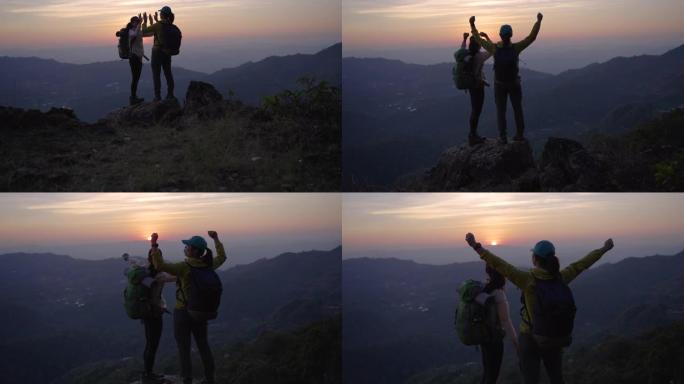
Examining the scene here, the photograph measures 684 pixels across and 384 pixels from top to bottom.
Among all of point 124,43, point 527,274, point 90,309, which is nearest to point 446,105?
point 124,43

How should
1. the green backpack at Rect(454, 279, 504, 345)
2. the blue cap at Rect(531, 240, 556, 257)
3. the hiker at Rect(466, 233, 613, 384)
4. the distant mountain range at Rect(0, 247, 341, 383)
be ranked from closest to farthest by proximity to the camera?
the hiker at Rect(466, 233, 613, 384) < the blue cap at Rect(531, 240, 556, 257) < the green backpack at Rect(454, 279, 504, 345) < the distant mountain range at Rect(0, 247, 341, 383)

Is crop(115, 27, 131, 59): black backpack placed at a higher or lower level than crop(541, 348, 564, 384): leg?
higher

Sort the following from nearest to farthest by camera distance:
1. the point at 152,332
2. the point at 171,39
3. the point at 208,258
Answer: the point at 208,258 → the point at 152,332 → the point at 171,39

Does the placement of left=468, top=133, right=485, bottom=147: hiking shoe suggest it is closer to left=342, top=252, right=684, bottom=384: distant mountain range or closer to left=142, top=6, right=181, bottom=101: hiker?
left=342, top=252, right=684, bottom=384: distant mountain range

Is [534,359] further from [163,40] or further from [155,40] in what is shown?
[155,40]

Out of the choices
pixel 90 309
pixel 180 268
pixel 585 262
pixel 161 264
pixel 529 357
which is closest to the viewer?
pixel 585 262

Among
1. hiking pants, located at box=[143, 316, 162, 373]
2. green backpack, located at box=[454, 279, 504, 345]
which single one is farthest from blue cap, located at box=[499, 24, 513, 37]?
hiking pants, located at box=[143, 316, 162, 373]

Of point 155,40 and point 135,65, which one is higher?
point 155,40
